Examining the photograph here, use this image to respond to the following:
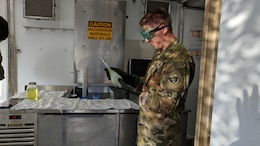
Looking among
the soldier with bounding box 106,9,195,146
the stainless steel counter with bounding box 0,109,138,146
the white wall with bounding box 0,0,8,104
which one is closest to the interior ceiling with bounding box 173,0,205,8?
the soldier with bounding box 106,9,195,146

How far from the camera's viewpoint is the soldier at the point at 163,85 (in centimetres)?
110

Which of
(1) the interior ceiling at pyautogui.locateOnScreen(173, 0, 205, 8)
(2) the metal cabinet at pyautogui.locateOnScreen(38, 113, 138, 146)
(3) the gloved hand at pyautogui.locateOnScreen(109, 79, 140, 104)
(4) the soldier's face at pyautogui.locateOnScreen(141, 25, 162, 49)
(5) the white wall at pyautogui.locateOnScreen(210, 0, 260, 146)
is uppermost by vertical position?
(1) the interior ceiling at pyautogui.locateOnScreen(173, 0, 205, 8)

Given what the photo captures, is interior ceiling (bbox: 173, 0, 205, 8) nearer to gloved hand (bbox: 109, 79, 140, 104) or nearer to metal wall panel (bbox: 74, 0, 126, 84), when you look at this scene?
metal wall panel (bbox: 74, 0, 126, 84)

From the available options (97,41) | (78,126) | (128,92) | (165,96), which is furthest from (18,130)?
(97,41)

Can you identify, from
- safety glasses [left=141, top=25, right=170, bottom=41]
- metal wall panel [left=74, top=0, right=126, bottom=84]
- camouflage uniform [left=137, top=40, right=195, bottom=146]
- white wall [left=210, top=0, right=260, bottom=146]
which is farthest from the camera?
metal wall panel [left=74, top=0, right=126, bottom=84]

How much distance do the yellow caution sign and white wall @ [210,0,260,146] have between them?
1.95m

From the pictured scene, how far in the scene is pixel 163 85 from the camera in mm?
1113

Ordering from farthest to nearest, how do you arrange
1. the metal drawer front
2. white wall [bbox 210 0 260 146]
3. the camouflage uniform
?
the metal drawer front
the camouflage uniform
white wall [bbox 210 0 260 146]

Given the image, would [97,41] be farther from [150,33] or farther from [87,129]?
[150,33]

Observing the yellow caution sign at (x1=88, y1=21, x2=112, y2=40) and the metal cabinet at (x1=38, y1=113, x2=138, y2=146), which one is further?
the yellow caution sign at (x1=88, y1=21, x2=112, y2=40)

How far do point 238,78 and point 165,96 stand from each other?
552mm

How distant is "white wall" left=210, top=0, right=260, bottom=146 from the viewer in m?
0.53

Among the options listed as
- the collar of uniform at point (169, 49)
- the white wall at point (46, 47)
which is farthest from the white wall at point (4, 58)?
the collar of uniform at point (169, 49)

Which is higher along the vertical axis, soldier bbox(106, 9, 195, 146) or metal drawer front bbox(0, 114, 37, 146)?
soldier bbox(106, 9, 195, 146)
